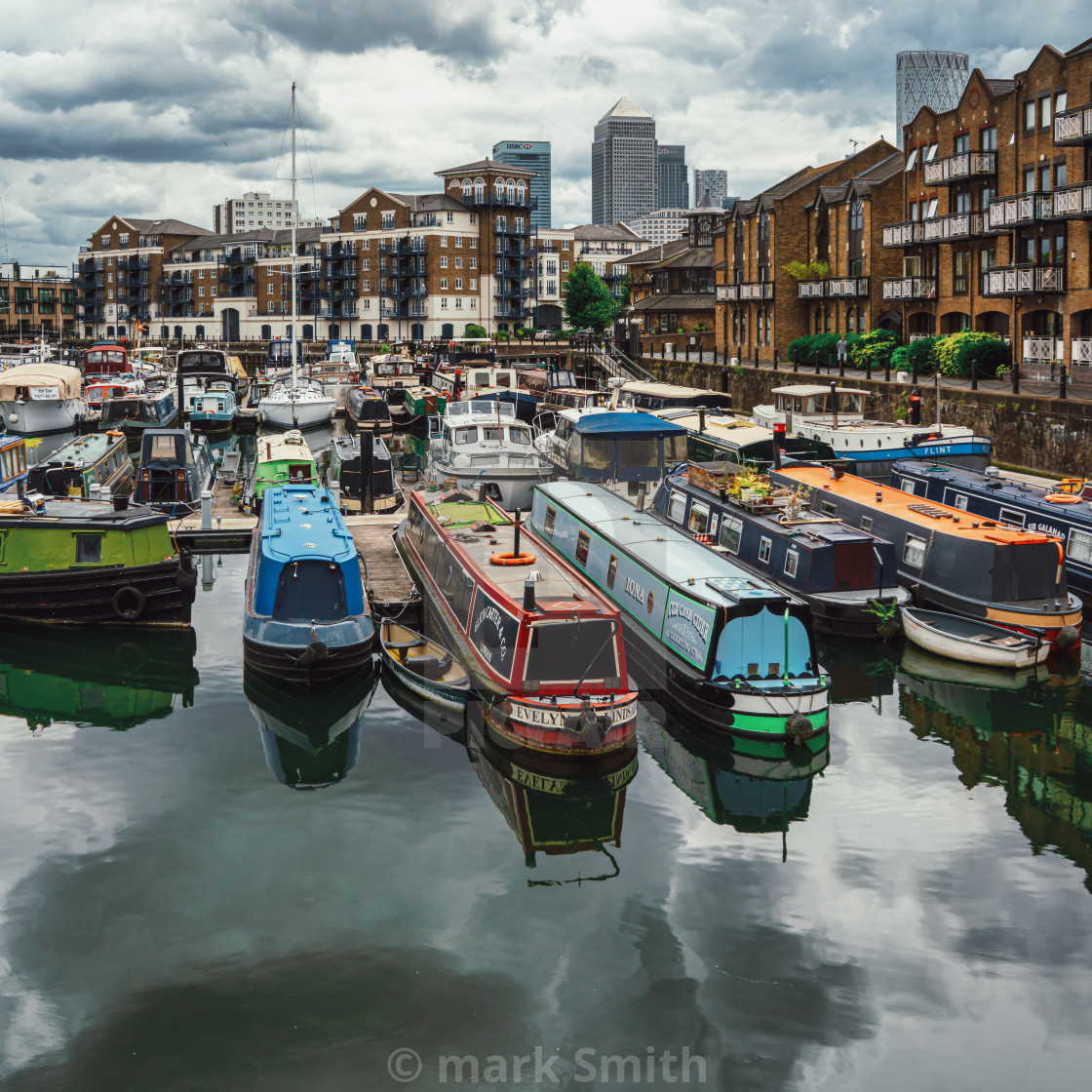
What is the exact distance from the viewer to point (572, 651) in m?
17.9

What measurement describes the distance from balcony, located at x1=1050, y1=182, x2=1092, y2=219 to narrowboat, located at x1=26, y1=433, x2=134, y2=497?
3619cm

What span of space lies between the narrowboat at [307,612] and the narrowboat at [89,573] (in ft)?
12.1

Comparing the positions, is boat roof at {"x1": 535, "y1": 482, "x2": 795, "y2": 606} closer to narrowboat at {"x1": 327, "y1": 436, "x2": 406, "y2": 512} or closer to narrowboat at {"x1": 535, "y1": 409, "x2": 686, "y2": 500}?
narrowboat at {"x1": 535, "y1": 409, "x2": 686, "y2": 500}

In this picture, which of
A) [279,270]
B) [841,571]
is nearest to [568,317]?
[279,270]

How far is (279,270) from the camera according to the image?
146 meters

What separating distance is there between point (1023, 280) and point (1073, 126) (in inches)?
244

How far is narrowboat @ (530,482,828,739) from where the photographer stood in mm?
18672

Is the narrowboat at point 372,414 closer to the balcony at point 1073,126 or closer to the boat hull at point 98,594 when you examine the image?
the balcony at point 1073,126

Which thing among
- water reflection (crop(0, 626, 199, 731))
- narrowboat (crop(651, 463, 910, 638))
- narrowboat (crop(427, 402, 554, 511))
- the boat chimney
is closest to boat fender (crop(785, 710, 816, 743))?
narrowboat (crop(651, 463, 910, 638))

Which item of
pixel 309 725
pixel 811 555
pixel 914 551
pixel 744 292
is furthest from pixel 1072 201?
pixel 309 725

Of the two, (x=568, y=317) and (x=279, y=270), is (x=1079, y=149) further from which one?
(x=279, y=270)

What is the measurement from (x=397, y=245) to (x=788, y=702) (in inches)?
4717

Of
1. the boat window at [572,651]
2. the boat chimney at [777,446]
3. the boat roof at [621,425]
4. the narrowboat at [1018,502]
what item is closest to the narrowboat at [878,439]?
the narrowboat at [1018,502]

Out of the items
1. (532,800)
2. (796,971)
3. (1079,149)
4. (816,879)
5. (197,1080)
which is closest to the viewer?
(197,1080)
